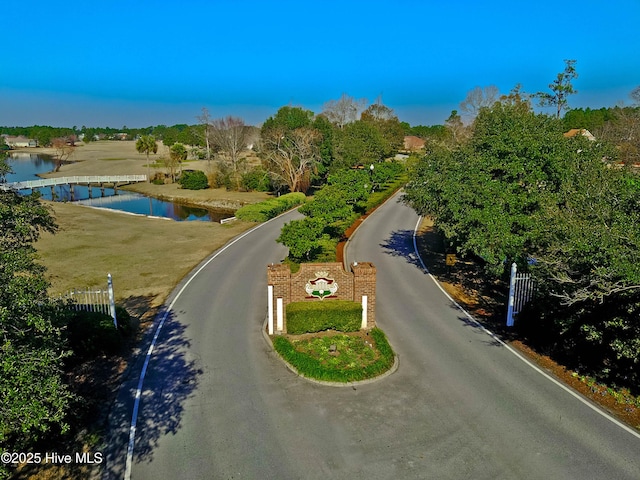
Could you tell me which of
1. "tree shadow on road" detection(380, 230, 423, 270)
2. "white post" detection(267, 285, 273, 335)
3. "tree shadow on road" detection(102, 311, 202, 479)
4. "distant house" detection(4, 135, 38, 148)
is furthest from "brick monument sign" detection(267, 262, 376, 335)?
"distant house" detection(4, 135, 38, 148)

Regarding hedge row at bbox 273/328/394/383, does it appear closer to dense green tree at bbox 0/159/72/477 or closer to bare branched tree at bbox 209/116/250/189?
dense green tree at bbox 0/159/72/477

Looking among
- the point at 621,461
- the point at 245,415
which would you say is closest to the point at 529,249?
the point at 621,461

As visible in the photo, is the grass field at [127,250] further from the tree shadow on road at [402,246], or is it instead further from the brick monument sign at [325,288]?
the tree shadow on road at [402,246]

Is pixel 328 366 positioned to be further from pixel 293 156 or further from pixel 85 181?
pixel 85 181

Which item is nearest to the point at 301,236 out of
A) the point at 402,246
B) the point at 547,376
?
the point at 402,246

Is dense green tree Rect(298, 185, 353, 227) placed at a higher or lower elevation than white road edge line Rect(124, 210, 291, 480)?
higher

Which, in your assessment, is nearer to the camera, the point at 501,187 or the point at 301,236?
the point at 501,187
